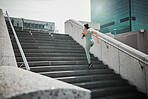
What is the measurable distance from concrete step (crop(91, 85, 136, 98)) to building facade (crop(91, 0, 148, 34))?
2189 inches

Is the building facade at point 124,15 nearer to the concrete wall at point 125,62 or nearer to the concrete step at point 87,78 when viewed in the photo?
the concrete wall at point 125,62

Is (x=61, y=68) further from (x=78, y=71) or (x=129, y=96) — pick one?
(x=129, y=96)

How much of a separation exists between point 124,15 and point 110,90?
231ft

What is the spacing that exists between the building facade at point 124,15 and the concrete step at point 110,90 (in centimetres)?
5560

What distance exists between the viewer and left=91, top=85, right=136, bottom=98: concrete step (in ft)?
13.9

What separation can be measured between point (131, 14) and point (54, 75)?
68927 millimetres

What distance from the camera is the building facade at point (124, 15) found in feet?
215

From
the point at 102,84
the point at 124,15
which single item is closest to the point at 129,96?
the point at 102,84

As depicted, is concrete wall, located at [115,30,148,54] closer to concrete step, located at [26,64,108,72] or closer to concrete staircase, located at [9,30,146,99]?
concrete staircase, located at [9,30,146,99]

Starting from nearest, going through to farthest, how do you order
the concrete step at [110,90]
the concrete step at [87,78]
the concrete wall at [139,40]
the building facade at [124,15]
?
the concrete step at [110,90] → the concrete step at [87,78] → the concrete wall at [139,40] → the building facade at [124,15]

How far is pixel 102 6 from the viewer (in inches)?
3287

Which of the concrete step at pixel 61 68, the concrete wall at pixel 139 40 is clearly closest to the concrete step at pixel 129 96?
the concrete step at pixel 61 68

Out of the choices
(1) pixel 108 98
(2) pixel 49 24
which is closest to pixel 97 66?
(1) pixel 108 98

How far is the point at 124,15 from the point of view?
67.9 meters
